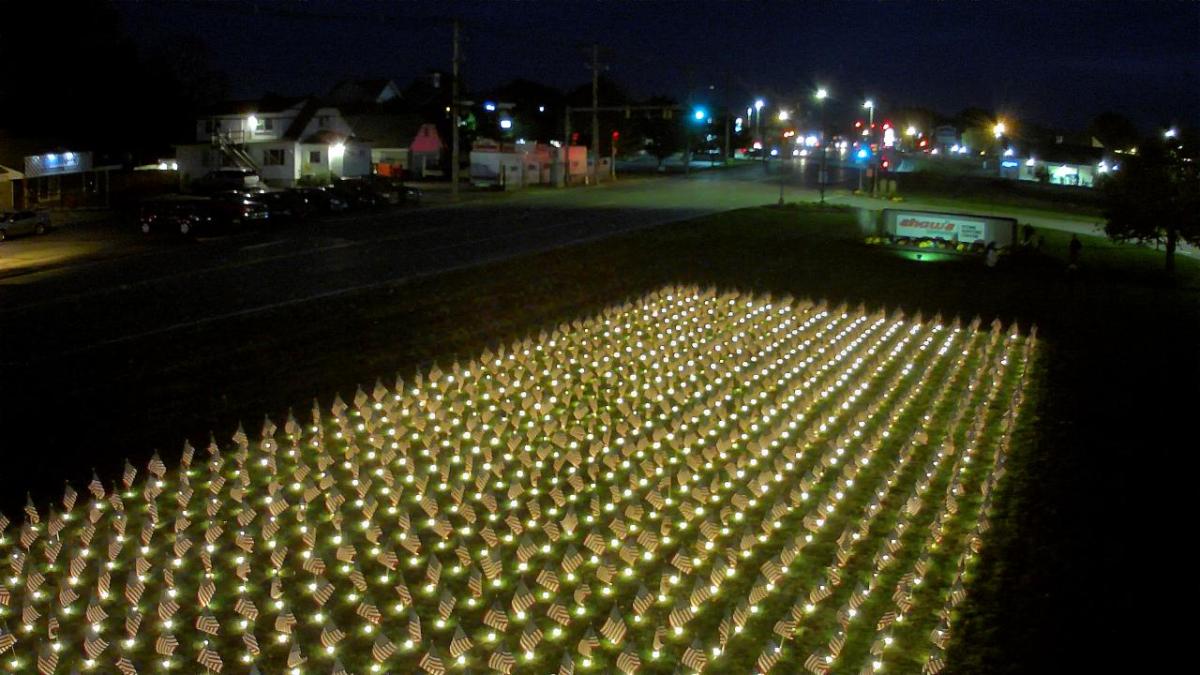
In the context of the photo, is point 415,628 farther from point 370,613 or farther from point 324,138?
point 324,138

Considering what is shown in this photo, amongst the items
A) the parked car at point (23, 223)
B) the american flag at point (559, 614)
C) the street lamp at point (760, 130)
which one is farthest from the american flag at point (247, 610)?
the street lamp at point (760, 130)

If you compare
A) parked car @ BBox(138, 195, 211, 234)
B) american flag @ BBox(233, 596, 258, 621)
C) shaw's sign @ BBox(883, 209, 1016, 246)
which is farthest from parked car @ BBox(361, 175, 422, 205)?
american flag @ BBox(233, 596, 258, 621)

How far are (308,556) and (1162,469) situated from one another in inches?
341

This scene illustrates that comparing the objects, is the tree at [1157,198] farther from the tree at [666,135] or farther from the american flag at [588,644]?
the tree at [666,135]

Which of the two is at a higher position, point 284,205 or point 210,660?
point 284,205

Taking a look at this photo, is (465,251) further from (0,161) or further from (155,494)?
(0,161)

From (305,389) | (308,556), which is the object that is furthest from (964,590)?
(305,389)

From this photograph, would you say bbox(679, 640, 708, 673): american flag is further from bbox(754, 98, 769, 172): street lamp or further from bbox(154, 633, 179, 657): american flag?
bbox(754, 98, 769, 172): street lamp

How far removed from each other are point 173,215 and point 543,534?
2852 cm

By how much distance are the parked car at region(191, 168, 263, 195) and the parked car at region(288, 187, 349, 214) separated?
26.1 feet

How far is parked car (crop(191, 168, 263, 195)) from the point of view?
161ft

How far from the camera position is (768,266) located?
28.1 m

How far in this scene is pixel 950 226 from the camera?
30.5 metres

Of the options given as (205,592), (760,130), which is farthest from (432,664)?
(760,130)
